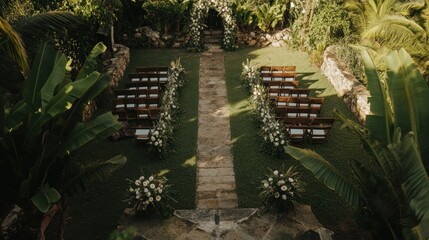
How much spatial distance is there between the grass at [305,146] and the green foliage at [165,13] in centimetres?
435

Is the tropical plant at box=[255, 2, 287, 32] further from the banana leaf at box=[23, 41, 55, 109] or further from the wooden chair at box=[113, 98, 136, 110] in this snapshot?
the banana leaf at box=[23, 41, 55, 109]

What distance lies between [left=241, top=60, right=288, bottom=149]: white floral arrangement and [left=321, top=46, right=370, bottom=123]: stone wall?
2937mm

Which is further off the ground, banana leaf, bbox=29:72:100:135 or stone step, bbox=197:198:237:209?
banana leaf, bbox=29:72:100:135

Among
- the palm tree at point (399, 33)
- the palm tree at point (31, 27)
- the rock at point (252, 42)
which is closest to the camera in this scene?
the palm tree at point (31, 27)

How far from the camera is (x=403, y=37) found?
10.7 metres

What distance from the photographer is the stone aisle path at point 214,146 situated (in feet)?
29.6

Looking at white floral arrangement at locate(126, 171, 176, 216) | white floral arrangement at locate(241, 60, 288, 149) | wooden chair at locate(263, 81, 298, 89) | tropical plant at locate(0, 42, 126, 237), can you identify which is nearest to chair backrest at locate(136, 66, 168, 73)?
white floral arrangement at locate(241, 60, 288, 149)

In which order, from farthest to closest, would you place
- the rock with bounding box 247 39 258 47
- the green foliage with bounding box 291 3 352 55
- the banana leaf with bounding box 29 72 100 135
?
the rock with bounding box 247 39 258 47 < the green foliage with bounding box 291 3 352 55 < the banana leaf with bounding box 29 72 100 135

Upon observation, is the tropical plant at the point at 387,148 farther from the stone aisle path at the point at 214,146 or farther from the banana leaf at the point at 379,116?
the stone aisle path at the point at 214,146

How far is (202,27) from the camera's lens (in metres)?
18.8

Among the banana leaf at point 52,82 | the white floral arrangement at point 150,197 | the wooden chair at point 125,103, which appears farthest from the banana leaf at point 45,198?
the wooden chair at point 125,103

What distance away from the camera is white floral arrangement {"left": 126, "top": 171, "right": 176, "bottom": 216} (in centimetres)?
783

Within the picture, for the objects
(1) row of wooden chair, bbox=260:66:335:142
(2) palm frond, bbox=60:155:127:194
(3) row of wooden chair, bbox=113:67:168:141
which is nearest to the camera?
(2) palm frond, bbox=60:155:127:194

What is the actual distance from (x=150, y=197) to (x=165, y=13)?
1302cm
